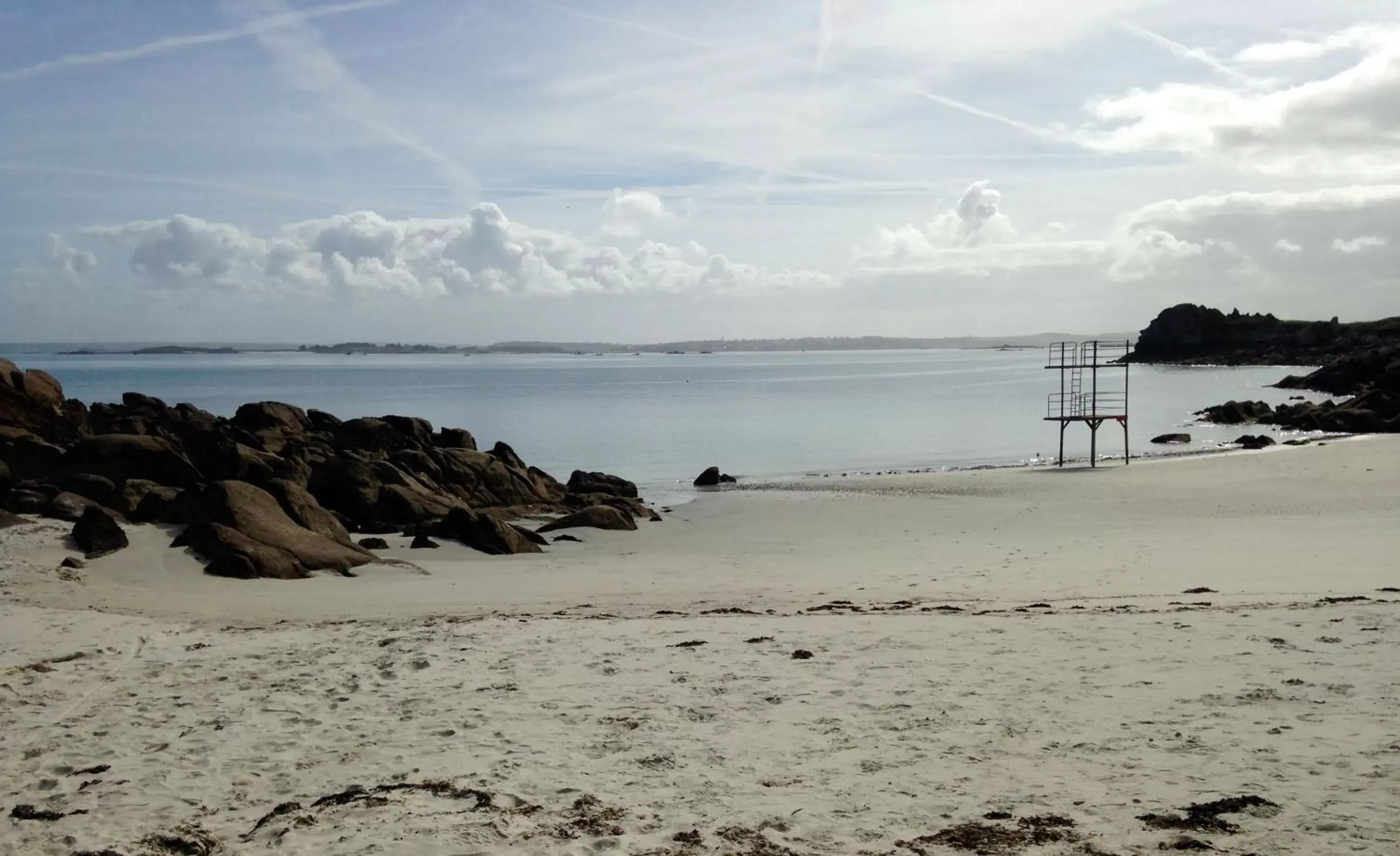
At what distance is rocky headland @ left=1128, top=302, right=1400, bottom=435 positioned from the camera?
45188 millimetres

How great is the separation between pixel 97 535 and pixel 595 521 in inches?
342

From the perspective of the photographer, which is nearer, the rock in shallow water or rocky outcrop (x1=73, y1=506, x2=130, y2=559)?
rocky outcrop (x1=73, y1=506, x2=130, y2=559)

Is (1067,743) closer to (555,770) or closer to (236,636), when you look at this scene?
(555,770)

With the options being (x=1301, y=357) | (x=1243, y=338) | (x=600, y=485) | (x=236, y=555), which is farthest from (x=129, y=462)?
(x=1243, y=338)

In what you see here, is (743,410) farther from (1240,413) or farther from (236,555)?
(236,555)

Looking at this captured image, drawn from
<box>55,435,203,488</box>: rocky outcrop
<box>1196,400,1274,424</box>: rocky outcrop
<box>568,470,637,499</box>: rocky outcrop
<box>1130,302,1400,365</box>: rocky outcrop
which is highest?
<box>1130,302,1400,365</box>: rocky outcrop

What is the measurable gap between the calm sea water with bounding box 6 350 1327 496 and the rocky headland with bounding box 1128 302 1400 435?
3.16 m

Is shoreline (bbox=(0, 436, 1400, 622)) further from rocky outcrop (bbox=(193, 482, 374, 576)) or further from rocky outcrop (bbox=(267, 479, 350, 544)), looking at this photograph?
rocky outcrop (bbox=(267, 479, 350, 544))

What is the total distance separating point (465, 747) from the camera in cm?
689

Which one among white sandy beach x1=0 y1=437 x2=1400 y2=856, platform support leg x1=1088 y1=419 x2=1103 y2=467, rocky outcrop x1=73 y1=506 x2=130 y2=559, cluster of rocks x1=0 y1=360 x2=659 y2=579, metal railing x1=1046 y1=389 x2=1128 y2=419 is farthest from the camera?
metal railing x1=1046 y1=389 x2=1128 y2=419

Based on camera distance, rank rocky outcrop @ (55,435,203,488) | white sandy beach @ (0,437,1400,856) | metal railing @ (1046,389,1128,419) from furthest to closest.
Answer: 1. metal railing @ (1046,389,1128,419)
2. rocky outcrop @ (55,435,203,488)
3. white sandy beach @ (0,437,1400,856)

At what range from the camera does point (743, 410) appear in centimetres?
7269

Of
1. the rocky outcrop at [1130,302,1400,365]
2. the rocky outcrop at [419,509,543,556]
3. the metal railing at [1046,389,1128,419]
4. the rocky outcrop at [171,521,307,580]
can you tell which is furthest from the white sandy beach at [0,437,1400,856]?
the rocky outcrop at [1130,302,1400,365]

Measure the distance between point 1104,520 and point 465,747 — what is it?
17019 mm
